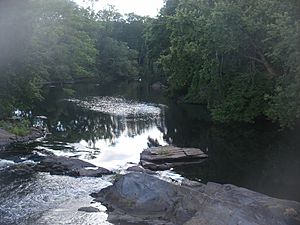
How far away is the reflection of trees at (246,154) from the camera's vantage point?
62.8ft

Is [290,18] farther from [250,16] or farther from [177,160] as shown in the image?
[250,16]

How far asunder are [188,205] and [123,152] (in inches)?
438

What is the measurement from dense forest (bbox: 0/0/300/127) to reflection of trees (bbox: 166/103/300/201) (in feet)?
5.68

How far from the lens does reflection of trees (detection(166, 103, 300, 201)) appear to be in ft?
62.8

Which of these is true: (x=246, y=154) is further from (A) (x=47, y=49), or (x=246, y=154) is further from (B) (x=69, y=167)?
(A) (x=47, y=49)

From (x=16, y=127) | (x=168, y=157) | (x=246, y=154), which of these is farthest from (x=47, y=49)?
(x=246, y=154)

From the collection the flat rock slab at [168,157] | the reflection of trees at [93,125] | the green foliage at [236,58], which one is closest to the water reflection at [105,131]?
the reflection of trees at [93,125]

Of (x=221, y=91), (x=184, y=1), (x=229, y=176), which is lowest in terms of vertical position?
(x=229, y=176)

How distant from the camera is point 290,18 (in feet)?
62.4

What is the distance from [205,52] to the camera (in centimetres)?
3766

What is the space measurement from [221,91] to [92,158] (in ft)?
58.1

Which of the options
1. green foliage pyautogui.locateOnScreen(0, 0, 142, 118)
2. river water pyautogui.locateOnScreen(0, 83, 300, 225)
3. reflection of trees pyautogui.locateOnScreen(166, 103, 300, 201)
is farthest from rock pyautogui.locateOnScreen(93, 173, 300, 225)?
green foliage pyautogui.locateOnScreen(0, 0, 142, 118)

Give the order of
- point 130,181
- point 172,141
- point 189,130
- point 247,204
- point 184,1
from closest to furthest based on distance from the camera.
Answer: point 247,204 < point 130,181 < point 172,141 < point 189,130 < point 184,1

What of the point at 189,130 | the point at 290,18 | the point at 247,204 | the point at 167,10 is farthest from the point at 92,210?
the point at 167,10
